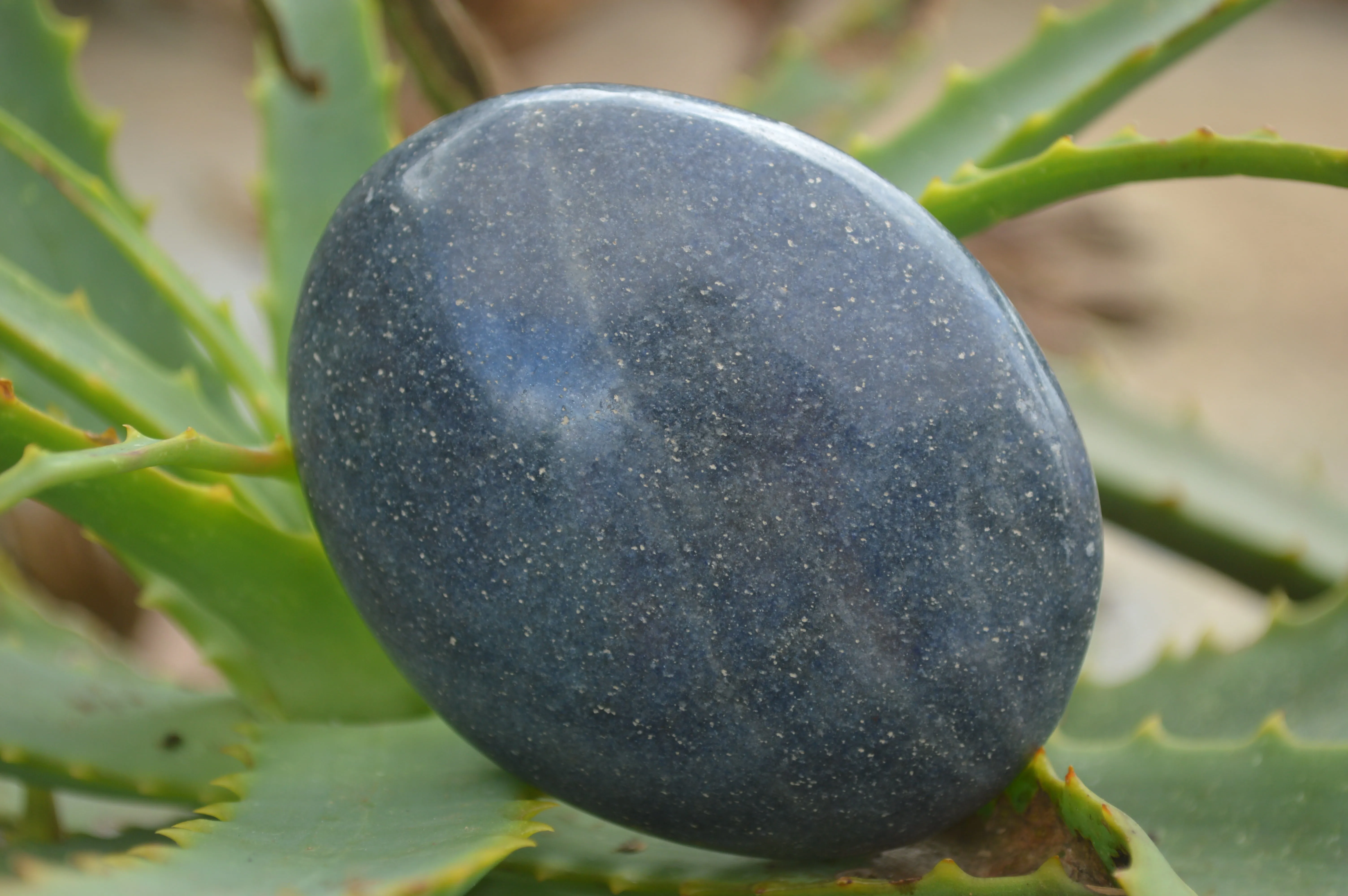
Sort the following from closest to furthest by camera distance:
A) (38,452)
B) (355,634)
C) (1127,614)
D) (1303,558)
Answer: (38,452)
(355,634)
(1303,558)
(1127,614)

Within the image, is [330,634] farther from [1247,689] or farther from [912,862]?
[1247,689]

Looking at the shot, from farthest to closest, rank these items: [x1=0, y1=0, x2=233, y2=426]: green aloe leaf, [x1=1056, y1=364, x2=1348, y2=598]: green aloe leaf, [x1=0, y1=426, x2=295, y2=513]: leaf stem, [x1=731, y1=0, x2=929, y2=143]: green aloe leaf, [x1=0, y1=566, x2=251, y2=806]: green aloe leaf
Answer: [x1=731, y1=0, x2=929, y2=143]: green aloe leaf, [x1=1056, y1=364, x2=1348, y2=598]: green aloe leaf, [x1=0, y1=0, x2=233, y2=426]: green aloe leaf, [x1=0, y1=566, x2=251, y2=806]: green aloe leaf, [x1=0, y1=426, x2=295, y2=513]: leaf stem

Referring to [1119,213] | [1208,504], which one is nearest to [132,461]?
[1208,504]

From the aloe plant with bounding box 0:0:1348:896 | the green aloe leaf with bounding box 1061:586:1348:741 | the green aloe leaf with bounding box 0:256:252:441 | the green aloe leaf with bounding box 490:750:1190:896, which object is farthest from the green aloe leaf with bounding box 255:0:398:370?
the green aloe leaf with bounding box 1061:586:1348:741

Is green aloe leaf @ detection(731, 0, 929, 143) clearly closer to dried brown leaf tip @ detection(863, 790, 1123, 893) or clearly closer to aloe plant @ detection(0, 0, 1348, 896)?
aloe plant @ detection(0, 0, 1348, 896)

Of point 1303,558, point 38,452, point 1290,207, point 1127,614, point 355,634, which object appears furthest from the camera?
point 1290,207

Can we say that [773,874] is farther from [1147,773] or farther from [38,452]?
[38,452]

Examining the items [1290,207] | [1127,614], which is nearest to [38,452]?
[1127,614]
